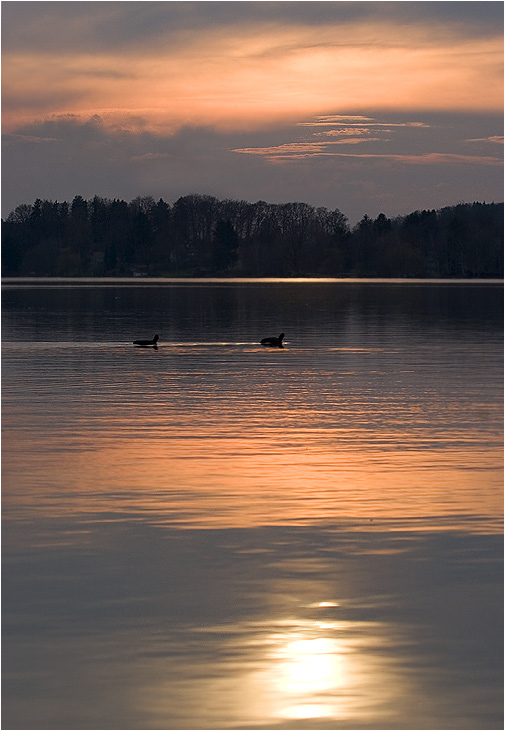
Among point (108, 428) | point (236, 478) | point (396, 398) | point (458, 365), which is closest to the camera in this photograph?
point (236, 478)

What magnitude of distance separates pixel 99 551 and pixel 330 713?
19.6 ft

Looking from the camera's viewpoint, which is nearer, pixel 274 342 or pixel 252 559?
pixel 252 559

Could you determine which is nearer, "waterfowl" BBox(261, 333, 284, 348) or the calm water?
the calm water

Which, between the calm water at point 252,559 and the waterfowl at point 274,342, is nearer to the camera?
the calm water at point 252,559

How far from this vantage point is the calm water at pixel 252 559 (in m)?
10.8

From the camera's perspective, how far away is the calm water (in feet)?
35.5

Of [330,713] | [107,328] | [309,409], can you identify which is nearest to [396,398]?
[309,409]

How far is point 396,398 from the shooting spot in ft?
109

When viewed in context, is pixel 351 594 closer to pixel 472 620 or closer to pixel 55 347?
pixel 472 620

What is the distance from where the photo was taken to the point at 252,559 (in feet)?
49.8

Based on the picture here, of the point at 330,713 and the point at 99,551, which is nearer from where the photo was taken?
the point at 330,713

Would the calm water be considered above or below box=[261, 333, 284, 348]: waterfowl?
below

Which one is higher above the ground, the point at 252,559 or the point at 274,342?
the point at 274,342

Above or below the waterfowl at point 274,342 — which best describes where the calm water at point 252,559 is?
below
